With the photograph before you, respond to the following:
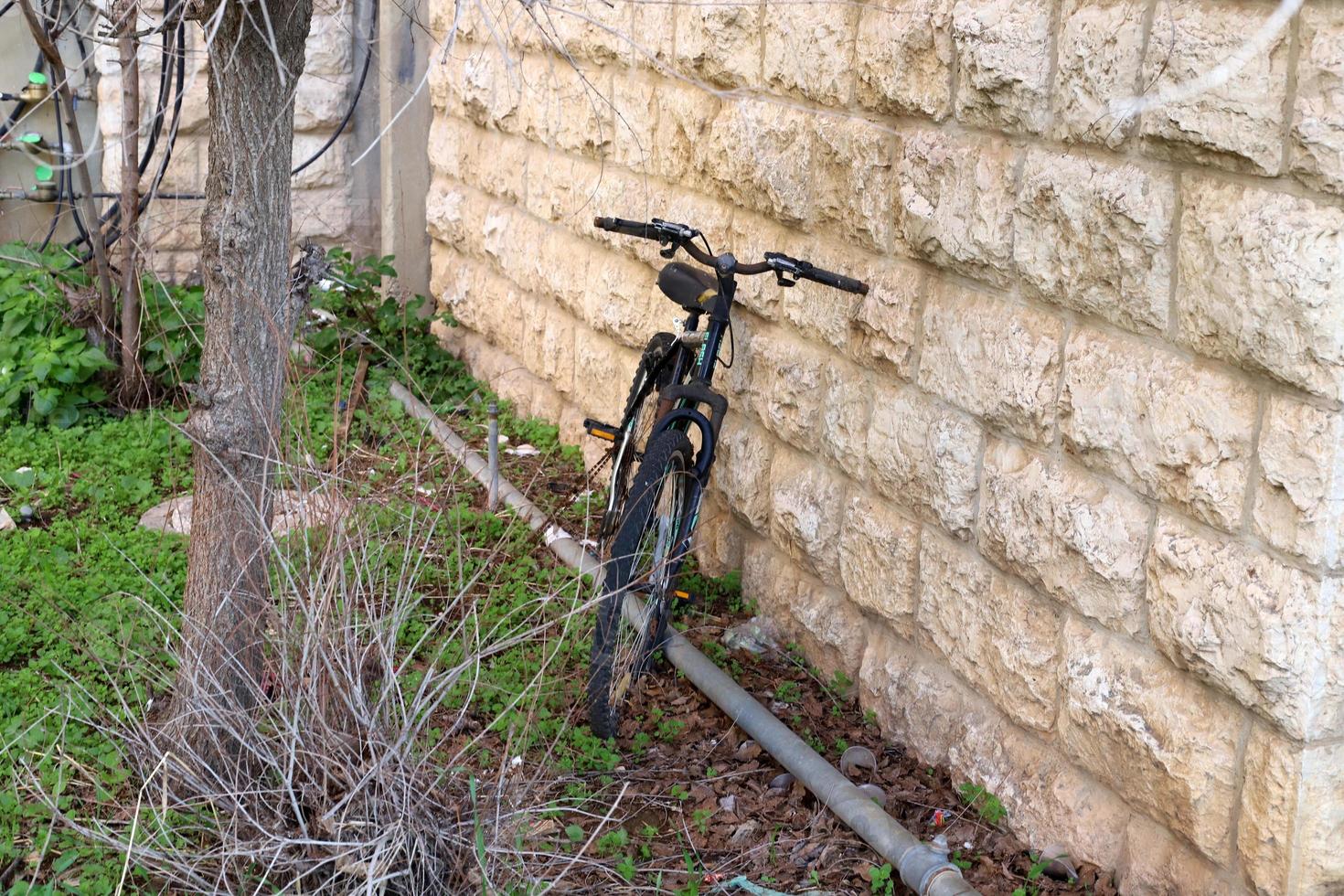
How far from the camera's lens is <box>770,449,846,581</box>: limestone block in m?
3.74

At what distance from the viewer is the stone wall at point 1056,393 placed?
7.57ft

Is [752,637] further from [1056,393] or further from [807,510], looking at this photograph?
[1056,393]

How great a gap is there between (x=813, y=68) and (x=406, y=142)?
385cm

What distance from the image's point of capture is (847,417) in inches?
143

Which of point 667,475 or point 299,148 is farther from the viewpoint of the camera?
point 299,148

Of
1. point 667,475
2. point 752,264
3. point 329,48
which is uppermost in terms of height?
point 329,48

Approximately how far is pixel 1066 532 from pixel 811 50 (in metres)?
1.56

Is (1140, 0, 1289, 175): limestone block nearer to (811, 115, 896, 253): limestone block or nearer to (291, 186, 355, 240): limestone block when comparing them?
(811, 115, 896, 253): limestone block

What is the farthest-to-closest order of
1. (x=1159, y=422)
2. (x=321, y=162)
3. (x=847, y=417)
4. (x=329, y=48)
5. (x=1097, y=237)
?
1. (x=321, y=162)
2. (x=329, y=48)
3. (x=847, y=417)
4. (x=1097, y=237)
5. (x=1159, y=422)

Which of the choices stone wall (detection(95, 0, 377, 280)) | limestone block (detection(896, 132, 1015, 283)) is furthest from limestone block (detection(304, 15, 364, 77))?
limestone block (detection(896, 132, 1015, 283))

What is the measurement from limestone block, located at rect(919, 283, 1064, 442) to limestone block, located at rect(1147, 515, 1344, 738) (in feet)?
1.42

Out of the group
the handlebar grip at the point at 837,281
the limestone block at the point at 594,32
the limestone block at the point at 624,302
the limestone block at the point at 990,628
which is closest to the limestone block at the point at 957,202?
the handlebar grip at the point at 837,281

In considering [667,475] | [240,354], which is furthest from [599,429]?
[240,354]

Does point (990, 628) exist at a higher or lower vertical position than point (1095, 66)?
lower
